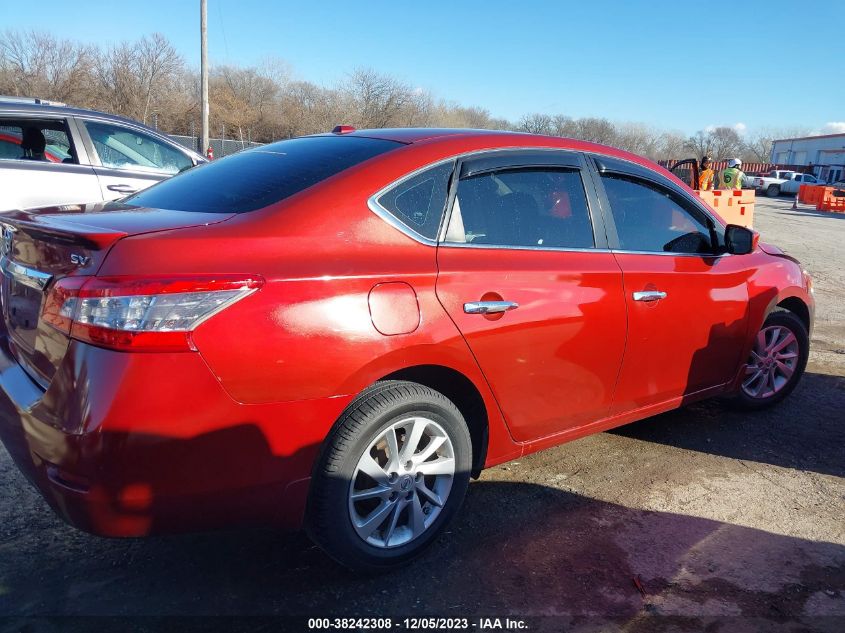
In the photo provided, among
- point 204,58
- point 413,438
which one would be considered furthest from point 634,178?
point 204,58

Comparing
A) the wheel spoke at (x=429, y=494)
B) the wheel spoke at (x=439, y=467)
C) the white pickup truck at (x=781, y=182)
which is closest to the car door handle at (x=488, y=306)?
the wheel spoke at (x=439, y=467)

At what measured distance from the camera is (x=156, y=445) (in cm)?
206

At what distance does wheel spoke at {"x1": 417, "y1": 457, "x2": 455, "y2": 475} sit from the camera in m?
2.70

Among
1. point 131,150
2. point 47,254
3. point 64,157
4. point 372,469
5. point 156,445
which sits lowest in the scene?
point 372,469

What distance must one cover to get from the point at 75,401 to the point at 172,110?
47302 mm

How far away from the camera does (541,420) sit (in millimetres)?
3092

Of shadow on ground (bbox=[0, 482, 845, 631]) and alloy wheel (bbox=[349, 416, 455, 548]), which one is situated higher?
alloy wheel (bbox=[349, 416, 455, 548])

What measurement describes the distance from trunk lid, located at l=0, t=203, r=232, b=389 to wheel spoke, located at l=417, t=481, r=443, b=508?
1.29 m

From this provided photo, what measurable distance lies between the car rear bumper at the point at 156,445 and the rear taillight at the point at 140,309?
0.16 feet

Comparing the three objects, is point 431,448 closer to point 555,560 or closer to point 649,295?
point 555,560

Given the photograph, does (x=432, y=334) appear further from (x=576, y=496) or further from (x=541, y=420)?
(x=576, y=496)

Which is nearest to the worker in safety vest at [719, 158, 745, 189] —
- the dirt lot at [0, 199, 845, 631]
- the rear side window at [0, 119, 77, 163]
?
the dirt lot at [0, 199, 845, 631]

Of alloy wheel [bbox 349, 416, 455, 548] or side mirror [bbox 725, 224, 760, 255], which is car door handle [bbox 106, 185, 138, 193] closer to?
alloy wheel [bbox 349, 416, 455, 548]

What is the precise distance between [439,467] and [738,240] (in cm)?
241
